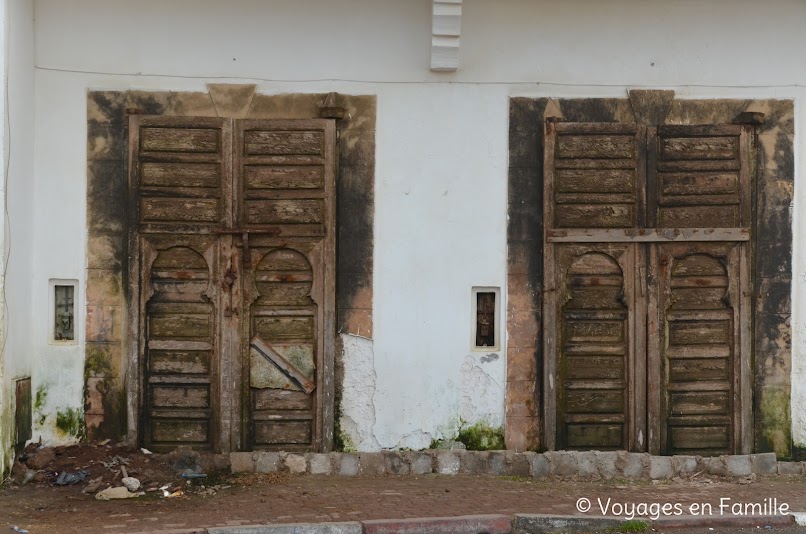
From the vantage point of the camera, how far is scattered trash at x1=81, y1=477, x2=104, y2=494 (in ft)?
23.5

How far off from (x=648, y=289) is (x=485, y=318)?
138 cm

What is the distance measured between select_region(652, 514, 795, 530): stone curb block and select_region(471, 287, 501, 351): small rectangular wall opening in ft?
6.76

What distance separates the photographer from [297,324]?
26.0 feet

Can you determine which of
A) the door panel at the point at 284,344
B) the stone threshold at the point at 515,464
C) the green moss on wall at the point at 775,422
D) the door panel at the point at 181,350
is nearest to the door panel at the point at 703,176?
the green moss on wall at the point at 775,422

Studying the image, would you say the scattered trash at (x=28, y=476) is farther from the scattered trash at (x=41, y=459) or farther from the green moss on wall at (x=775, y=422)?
the green moss on wall at (x=775, y=422)

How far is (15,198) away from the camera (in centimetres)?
738

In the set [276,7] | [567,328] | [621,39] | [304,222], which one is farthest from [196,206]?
[621,39]

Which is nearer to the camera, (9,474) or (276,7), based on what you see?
(9,474)

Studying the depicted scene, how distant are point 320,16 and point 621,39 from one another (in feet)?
8.20

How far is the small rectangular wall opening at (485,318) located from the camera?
316 inches

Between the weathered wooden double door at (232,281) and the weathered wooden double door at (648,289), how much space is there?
1931 mm

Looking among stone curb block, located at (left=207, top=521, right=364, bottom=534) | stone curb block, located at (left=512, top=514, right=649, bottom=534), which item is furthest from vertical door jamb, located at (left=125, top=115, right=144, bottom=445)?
stone curb block, located at (left=512, top=514, right=649, bottom=534)

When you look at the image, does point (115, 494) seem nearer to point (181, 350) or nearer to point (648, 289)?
point (181, 350)

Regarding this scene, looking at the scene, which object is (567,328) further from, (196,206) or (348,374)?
(196,206)
